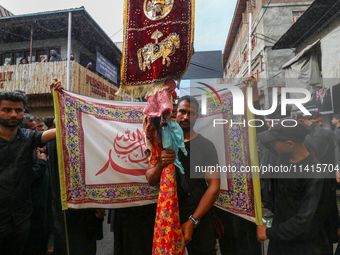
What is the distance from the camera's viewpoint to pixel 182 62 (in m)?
1.62

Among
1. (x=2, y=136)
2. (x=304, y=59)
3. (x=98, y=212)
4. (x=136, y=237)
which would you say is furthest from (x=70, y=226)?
(x=304, y=59)

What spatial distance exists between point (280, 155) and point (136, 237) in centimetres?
159

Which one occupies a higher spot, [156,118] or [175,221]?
[156,118]

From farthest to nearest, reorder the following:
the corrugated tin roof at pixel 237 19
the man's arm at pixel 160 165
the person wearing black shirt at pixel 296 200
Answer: the corrugated tin roof at pixel 237 19, the man's arm at pixel 160 165, the person wearing black shirt at pixel 296 200

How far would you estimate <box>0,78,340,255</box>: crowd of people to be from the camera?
1.54m

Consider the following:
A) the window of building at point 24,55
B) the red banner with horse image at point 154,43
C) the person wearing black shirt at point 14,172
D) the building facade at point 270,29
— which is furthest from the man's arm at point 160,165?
the window of building at point 24,55

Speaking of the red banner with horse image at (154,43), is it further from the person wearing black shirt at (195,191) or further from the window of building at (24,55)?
the window of building at (24,55)

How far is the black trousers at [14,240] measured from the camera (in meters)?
1.90

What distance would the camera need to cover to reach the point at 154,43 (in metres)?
1.69

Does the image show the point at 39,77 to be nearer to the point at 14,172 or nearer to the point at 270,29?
the point at 14,172

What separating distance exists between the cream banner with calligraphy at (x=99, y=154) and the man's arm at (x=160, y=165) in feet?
1.74

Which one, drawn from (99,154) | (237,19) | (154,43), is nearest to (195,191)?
(99,154)

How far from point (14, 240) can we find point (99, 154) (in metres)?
1.04

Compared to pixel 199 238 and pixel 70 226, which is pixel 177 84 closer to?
pixel 199 238
